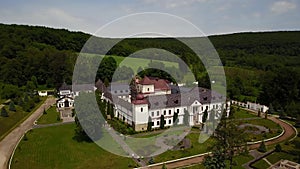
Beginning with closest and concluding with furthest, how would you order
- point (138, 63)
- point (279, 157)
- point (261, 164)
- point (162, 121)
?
point (261, 164), point (279, 157), point (162, 121), point (138, 63)

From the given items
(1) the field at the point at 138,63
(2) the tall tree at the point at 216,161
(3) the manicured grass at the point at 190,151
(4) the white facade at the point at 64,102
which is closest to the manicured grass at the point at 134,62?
(1) the field at the point at 138,63

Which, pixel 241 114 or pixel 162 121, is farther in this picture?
pixel 241 114

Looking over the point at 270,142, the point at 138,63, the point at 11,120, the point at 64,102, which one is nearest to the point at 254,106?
the point at 270,142

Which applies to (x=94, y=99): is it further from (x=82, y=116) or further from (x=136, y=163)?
(x=136, y=163)

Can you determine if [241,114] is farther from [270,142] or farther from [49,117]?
[49,117]

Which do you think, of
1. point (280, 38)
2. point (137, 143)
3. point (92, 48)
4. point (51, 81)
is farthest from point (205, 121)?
point (280, 38)

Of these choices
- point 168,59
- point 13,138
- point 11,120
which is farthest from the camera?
point 168,59
